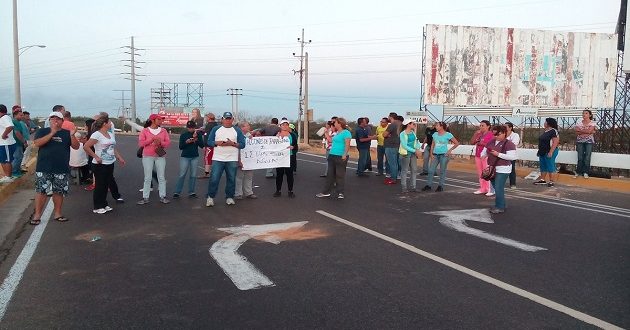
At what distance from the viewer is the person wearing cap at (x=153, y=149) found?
10305 mm

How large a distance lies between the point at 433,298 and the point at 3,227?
22.3 ft

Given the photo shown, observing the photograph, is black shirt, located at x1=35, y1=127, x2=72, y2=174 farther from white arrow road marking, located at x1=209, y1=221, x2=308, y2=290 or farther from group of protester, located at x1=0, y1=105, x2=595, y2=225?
white arrow road marking, located at x1=209, y1=221, x2=308, y2=290

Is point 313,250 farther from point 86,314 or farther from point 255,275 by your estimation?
point 86,314

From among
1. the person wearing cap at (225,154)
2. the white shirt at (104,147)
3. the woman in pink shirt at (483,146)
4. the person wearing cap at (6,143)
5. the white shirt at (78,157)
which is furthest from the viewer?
the woman in pink shirt at (483,146)

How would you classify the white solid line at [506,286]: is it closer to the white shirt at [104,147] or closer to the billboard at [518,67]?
the white shirt at [104,147]

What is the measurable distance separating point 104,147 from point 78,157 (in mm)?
2917

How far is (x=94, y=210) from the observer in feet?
31.2


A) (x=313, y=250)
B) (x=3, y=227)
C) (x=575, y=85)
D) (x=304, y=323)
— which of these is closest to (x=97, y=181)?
(x=3, y=227)

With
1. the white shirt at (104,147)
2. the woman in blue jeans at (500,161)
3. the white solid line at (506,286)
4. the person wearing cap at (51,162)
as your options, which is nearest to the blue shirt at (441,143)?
the woman in blue jeans at (500,161)

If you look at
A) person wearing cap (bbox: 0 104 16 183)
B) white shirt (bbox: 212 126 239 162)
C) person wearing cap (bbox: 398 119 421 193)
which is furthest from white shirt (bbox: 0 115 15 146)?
person wearing cap (bbox: 398 119 421 193)

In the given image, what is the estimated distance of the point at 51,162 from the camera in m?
8.41

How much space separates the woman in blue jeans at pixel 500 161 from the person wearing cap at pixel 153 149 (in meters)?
6.25

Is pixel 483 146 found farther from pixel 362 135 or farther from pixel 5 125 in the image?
pixel 5 125

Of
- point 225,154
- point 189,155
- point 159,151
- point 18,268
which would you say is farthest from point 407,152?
point 18,268
